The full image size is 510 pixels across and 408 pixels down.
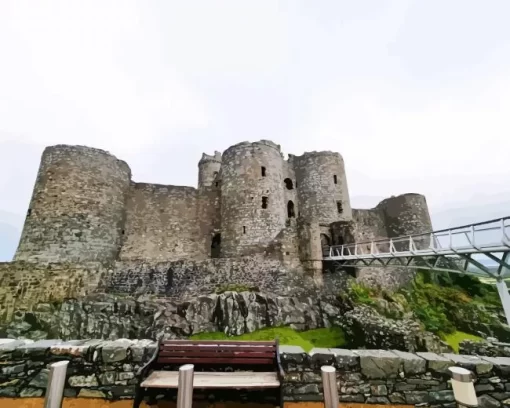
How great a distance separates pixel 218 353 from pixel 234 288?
893 centimetres

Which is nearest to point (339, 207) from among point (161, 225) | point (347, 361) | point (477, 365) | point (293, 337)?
point (293, 337)

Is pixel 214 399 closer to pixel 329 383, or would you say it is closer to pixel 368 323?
pixel 329 383

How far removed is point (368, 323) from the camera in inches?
371

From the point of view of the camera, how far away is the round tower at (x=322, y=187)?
2078cm

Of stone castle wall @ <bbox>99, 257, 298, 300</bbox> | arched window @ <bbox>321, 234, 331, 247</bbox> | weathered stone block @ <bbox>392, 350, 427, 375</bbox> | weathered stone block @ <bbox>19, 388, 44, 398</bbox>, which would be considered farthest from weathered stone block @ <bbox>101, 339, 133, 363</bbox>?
arched window @ <bbox>321, 234, 331, 247</bbox>

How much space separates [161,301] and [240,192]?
847cm

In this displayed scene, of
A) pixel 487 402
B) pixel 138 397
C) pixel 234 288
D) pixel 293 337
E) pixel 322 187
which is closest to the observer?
pixel 138 397

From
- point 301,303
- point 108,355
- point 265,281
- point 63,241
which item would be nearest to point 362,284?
point 301,303

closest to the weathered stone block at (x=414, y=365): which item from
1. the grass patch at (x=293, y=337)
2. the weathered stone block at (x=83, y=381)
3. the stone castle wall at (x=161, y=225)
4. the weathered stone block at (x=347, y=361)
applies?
the weathered stone block at (x=347, y=361)

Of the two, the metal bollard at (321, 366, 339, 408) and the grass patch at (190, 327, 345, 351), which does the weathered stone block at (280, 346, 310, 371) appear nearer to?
the metal bollard at (321, 366, 339, 408)

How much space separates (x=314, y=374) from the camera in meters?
3.32

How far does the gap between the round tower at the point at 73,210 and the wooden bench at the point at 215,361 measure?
1295 cm

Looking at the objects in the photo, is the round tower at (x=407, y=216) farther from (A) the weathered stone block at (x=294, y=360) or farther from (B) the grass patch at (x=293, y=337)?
(A) the weathered stone block at (x=294, y=360)

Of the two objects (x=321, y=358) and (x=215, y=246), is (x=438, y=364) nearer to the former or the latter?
(x=321, y=358)
